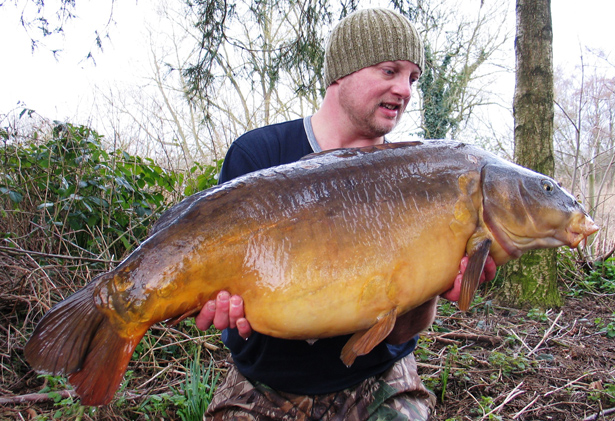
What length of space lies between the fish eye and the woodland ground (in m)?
1.27

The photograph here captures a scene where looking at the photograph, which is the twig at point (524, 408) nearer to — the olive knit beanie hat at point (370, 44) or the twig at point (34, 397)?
the olive knit beanie hat at point (370, 44)

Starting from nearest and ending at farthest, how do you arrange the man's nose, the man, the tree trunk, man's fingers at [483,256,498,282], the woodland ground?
man's fingers at [483,256,498,282]
the man
the man's nose
the woodland ground
the tree trunk

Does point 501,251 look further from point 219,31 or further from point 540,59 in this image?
point 219,31

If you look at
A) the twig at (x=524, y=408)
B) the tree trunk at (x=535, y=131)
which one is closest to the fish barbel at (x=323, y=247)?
the twig at (x=524, y=408)

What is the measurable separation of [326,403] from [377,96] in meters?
1.30

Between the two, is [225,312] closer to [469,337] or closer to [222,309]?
[222,309]

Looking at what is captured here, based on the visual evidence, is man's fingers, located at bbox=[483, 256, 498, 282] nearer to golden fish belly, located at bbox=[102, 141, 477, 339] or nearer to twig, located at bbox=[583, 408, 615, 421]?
golden fish belly, located at bbox=[102, 141, 477, 339]

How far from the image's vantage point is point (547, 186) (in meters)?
1.47

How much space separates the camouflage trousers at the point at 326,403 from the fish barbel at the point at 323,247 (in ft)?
1.80

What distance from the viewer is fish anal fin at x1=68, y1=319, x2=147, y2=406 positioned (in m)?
1.17

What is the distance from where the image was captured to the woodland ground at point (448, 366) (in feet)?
7.45

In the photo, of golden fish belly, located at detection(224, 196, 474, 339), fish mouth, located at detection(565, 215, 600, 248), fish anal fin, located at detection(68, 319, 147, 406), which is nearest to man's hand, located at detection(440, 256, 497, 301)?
golden fish belly, located at detection(224, 196, 474, 339)

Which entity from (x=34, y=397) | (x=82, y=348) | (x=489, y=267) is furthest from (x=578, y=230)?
(x=34, y=397)

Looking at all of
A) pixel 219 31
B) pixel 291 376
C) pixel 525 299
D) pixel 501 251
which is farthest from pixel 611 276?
pixel 219 31
